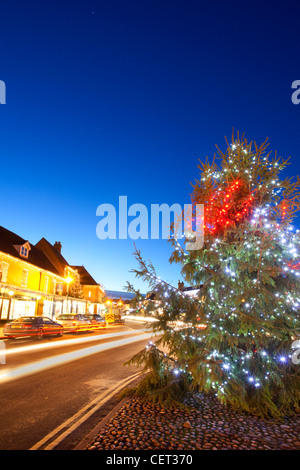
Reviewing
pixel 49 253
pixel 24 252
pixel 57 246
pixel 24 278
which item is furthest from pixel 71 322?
pixel 57 246

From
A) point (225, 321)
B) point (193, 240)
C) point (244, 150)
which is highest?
point (244, 150)

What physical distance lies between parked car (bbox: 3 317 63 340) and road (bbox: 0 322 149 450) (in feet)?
20.3

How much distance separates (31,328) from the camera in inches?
755

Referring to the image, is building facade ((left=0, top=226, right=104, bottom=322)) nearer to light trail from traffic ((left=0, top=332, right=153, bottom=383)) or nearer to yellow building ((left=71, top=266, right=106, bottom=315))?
light trail from traffic ((left=0, top=332, right=153, bottom=383))

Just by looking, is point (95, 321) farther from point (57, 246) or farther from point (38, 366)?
point (38, 366)

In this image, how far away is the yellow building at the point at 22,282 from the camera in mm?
26625

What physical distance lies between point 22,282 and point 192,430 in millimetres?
29265

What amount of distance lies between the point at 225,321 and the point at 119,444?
259cm

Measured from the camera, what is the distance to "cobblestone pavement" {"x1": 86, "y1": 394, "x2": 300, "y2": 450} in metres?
3.91
